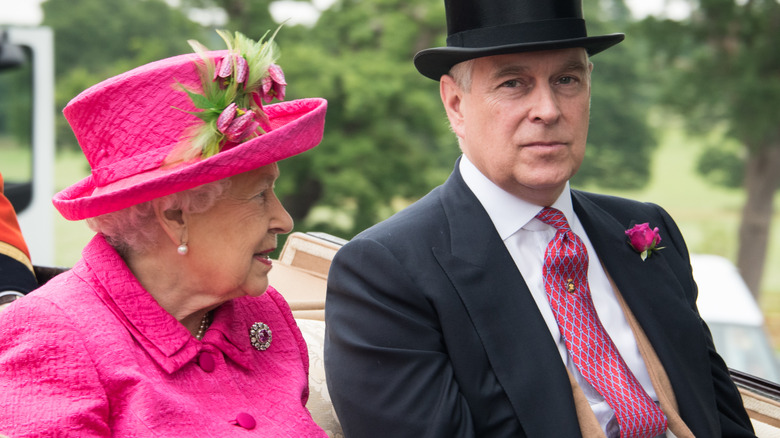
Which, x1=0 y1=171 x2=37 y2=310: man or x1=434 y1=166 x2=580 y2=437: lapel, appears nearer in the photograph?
x1=434 y1=166 x2=580 y2=437: lapel

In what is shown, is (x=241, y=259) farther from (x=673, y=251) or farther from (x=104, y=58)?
(x=104, y=58)

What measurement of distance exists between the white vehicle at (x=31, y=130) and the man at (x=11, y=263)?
559 centimetres

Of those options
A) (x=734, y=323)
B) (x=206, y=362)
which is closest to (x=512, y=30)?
(x=206, y=362)

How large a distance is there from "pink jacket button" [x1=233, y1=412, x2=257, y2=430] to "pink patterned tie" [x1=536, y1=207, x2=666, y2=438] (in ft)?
2.53

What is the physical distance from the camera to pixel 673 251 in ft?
8.15

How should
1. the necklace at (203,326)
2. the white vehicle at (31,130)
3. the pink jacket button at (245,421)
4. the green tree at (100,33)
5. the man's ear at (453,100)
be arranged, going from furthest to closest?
the green tree at (100,33) < the white vehicle at (31,130) < the man's ear at (453,100) < the necklace at (203,326) < the pink jacket button at (245,421)

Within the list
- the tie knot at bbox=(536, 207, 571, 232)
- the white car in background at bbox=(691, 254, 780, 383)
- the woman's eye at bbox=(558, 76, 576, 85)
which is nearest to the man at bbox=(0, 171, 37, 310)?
the tie knot at bbox=(536, 207, 571, 232)

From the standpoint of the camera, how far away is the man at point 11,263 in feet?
7.48

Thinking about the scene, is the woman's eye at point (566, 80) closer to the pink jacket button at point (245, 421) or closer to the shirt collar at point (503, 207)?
the shirt collar at point (503, 207)

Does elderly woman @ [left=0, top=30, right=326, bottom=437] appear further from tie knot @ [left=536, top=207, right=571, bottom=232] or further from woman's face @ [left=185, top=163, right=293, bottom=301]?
tie knot @ [left=536, top=207, right=571, bottom=232]

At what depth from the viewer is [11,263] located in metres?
2.36

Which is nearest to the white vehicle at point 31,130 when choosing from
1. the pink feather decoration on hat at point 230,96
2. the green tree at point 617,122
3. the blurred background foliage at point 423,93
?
the blurred background foliage at point 423,93

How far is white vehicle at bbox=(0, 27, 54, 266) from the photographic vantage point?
7742mm

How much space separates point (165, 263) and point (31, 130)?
6.98 m
